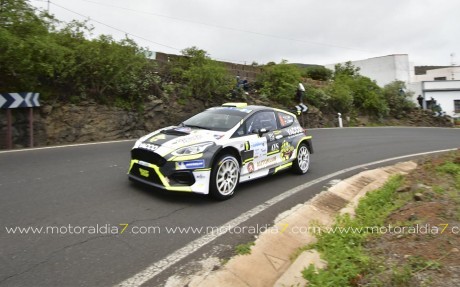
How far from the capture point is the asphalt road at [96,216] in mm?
3617

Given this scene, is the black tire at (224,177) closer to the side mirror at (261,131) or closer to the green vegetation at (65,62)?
the side mirror at (261,131)

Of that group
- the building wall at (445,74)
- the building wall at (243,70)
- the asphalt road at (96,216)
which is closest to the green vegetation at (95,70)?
the building wall at (243,70)

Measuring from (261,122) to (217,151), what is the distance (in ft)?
5.60

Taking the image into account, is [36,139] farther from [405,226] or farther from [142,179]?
[405,226]

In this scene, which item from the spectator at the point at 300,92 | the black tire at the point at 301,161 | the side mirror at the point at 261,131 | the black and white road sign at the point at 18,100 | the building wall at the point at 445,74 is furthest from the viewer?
the building wall at the point at 445,74

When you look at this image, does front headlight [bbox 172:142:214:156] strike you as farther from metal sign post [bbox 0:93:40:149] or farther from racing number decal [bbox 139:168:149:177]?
metal sign post [bbox 0:93:40:149]

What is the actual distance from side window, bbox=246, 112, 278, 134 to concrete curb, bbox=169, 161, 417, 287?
1.73 metres

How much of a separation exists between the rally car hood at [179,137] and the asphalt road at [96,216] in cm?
85

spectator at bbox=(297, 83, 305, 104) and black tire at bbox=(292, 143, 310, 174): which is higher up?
spectator at bbox=(297, 83, 305, 104)

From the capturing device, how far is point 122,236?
4.41 metres

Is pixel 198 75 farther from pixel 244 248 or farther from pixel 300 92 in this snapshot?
pixel 244 248

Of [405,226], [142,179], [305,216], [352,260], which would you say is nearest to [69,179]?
[142,179]

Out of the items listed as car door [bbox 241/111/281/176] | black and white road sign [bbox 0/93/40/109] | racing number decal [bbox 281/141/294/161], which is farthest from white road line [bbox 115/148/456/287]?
black and white road sign [bbox 0/93/40/109]

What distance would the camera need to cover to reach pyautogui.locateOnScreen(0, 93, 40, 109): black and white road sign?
1003 cm
